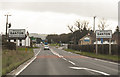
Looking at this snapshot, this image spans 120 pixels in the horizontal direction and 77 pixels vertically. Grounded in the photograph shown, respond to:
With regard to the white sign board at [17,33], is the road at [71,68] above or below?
below

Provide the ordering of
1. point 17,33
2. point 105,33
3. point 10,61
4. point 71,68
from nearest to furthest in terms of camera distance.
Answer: point 71,68 < point 10,61 < point 17,33 < point 105,33

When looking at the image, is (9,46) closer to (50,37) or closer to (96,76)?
(96,76)

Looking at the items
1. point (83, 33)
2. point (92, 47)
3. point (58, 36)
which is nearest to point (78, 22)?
point (83, 33)

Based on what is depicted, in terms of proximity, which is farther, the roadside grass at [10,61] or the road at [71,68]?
the roadside grass at [10,61]

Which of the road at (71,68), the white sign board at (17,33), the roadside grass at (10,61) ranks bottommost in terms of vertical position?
the road at (71,68)

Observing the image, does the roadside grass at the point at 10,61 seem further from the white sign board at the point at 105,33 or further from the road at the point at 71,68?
the white sign board at the point at 105,33

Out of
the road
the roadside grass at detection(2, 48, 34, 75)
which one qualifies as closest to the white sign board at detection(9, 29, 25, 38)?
the roadside grass at detection(2, 48, 34, 75)

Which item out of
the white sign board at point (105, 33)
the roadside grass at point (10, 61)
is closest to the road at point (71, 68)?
the roadside grass at point (10, 61)

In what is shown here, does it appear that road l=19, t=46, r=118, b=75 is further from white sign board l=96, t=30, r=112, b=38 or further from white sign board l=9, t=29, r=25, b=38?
white sign board l=96, t=30, r=112, b=38

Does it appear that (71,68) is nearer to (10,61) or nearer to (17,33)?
(10,61)

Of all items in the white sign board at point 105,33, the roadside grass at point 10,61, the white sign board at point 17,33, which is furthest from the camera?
the white sign board at point 105,33

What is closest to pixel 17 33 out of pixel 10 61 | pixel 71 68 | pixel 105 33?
pixel 105 33

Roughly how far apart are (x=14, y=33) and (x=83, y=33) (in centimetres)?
7662

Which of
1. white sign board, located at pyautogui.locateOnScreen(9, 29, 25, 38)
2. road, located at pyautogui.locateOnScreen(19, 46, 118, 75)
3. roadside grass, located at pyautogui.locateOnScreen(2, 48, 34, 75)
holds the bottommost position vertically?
road, located at pyautogui.locateOnScreen(19, 46, 118, 75)
